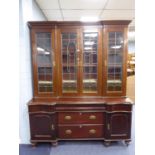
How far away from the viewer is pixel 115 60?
309cm

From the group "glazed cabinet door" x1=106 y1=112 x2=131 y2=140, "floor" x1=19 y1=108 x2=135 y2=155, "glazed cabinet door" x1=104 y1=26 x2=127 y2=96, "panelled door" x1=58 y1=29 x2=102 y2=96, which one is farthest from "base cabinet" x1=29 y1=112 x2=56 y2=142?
"glazed cabinet door" x1=104 y1=26 x2=127 y2=96

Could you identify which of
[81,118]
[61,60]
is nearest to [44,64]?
[61,60]

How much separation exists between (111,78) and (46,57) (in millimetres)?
1139

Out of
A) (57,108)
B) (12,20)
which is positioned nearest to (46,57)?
(57,108)

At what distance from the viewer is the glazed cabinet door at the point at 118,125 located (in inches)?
115

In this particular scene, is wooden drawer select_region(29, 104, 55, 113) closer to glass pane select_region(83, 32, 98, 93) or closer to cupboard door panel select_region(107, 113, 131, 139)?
glass pane select_region(83, 32, 98, 93)

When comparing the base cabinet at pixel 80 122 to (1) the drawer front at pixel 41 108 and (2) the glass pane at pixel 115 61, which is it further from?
(2) the glass pane at pixel 115 61

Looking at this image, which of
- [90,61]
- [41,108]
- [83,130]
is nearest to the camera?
[41,108]

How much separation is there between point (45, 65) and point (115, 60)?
1166 millimetres

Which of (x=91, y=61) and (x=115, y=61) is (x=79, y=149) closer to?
(x=91, y=61)

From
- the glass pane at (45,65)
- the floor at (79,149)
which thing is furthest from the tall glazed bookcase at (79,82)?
the floor at (79,149)

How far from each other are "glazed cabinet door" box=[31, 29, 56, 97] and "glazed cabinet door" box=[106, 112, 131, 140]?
3.38 feet

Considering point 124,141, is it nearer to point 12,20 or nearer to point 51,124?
point 51,124
